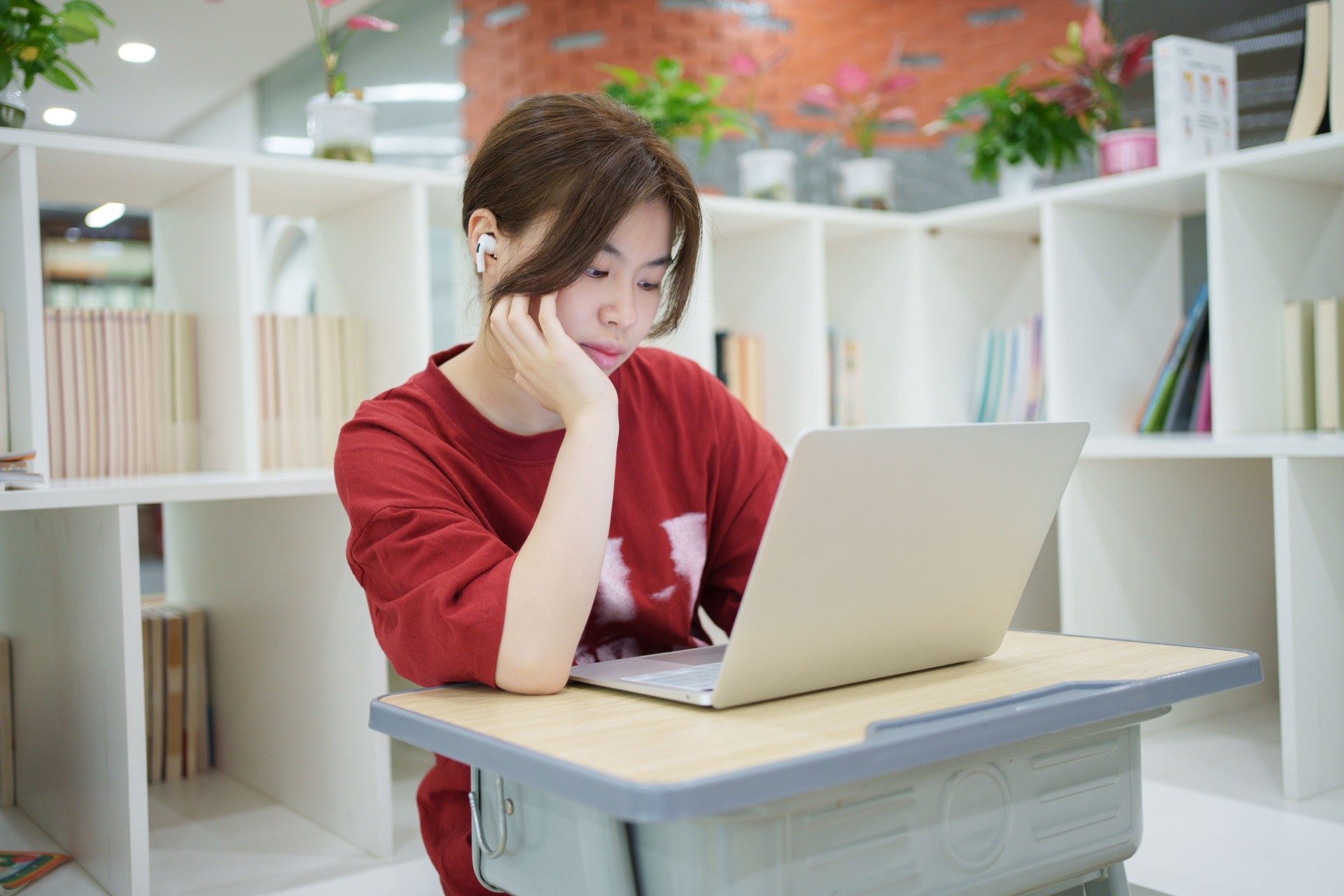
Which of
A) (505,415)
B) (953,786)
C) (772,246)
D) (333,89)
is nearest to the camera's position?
(953,786)

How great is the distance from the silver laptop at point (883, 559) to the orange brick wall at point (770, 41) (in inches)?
153

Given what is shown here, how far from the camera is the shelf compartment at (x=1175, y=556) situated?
210 centimetres

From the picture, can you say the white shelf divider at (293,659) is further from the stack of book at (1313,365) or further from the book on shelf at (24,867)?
the stack of book at (1313,365)

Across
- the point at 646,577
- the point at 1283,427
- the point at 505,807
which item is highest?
the point at 1283,427

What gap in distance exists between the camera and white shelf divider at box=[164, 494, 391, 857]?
5.42ft

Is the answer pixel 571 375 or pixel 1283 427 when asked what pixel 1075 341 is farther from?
pixel 571 375

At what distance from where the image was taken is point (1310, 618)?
1.72 meters

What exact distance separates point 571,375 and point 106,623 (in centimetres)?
81

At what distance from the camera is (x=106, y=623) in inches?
57.9

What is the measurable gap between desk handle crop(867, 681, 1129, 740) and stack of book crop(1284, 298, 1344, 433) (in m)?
1.55

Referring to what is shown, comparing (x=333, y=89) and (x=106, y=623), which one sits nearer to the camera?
(x=106, y=623)

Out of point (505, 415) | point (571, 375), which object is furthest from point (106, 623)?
point (571, 375)

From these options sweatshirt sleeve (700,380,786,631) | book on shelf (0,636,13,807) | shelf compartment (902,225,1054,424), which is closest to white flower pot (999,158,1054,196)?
shelf compartment (902,225,1054,424)

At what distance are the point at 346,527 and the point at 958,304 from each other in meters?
1.75
